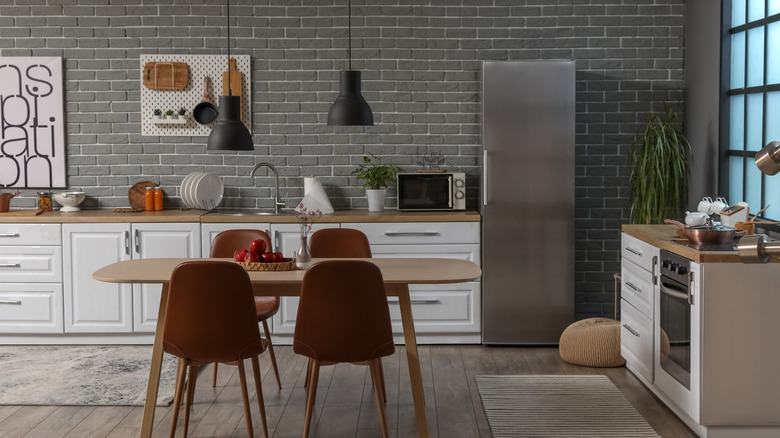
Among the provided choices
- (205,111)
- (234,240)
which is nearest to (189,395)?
(234,240)

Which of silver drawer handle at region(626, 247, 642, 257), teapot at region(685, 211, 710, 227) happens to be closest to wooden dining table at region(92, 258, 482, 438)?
silver drawer handle at region(626, 247, 642, 257)

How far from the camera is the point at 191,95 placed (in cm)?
613

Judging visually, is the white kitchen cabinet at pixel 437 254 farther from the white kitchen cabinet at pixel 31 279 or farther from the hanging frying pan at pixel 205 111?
the white kitchen cabinet at pixel 31 279

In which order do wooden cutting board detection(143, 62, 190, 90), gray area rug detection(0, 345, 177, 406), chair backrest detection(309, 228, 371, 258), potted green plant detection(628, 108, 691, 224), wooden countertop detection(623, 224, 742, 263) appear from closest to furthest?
wooden countertop detection(623, 224, 742, 263) < gray area rug detection(0, 345, 177, 406) < chair backrest detection(309, 228, 371, 258) < potted green plant detection(628, 108, 691, 224) < wooden cutting board detection(143, 62, 190, 90)

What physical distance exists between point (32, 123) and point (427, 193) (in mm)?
2969

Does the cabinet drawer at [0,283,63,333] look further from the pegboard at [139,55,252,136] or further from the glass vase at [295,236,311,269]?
the glass vase at [295,236,311,269]

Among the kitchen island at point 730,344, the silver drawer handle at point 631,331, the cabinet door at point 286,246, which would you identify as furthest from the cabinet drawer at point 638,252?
the cabinet door at point 286,246

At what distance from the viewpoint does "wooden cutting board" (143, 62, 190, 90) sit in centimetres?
607

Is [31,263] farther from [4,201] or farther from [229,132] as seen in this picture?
[229,132]

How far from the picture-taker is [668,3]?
19.7ft

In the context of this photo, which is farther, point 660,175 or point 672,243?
point 660,175

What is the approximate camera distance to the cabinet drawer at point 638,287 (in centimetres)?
434

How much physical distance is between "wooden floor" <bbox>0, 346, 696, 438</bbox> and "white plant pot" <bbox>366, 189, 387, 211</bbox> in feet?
3.75

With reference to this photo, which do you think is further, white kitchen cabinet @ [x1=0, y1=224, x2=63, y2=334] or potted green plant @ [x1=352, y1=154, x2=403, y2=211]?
potted green plant @ [x1=352, y1=154, x2=403, y2=211]
